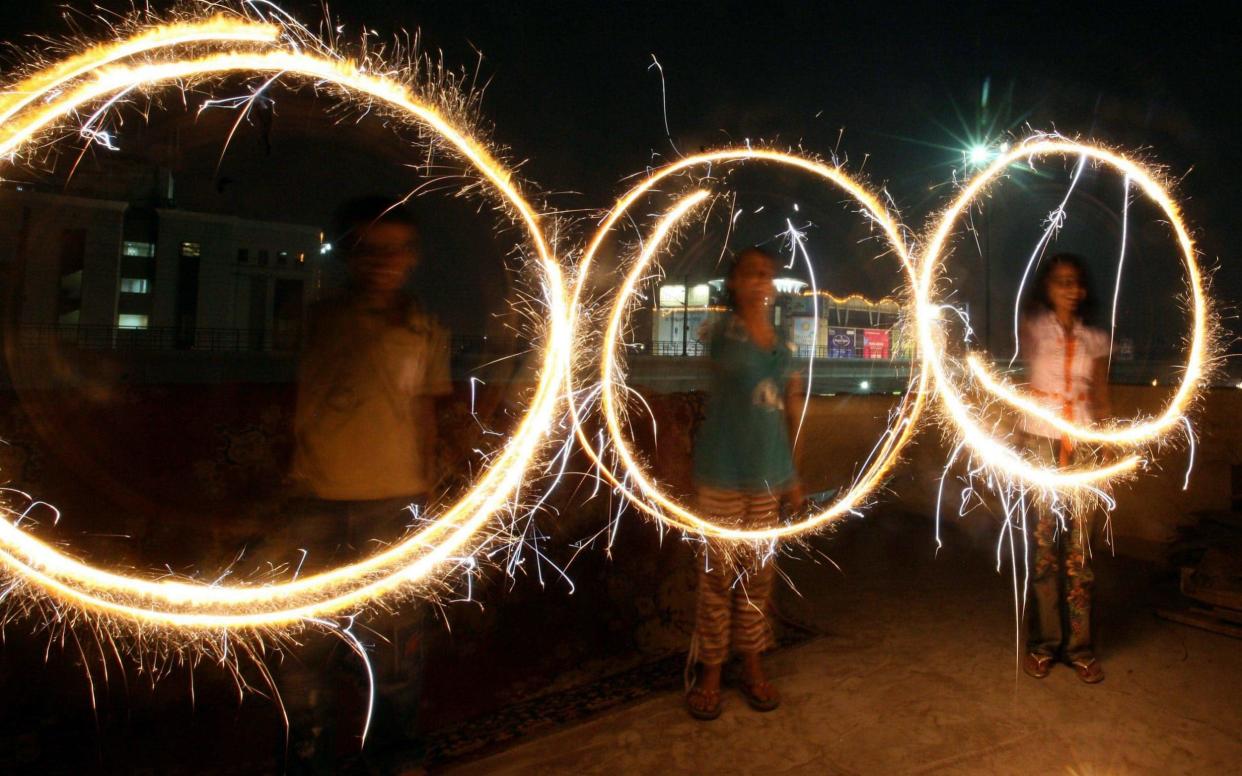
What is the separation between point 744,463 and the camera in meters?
2.60

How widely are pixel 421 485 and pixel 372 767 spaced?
811 mm

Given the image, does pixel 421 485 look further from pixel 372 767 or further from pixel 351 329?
pixel 372 767

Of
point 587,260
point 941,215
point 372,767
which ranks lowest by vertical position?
point 372,767

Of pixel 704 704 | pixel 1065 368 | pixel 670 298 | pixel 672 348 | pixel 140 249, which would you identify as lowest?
pixel 704 704

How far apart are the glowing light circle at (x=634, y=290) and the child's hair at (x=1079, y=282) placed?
1.94 feet

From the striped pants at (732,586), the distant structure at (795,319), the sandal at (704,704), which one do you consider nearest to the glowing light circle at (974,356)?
the distant structure at (795,319)

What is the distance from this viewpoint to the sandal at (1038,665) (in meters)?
2.93

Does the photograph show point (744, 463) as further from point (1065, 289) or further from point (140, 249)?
point (140, 249)

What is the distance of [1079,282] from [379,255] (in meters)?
2.65

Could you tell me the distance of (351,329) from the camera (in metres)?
2.05

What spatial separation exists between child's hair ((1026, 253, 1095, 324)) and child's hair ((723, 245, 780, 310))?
119 cm

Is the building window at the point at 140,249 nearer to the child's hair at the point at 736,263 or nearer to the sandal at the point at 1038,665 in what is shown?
the child's hair at the point at 736,263

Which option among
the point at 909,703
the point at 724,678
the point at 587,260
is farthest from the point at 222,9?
the point at 909,703

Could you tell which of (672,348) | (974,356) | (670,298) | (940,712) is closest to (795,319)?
(672,348)
